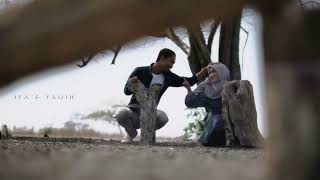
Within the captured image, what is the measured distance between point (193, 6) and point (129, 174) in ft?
2.25

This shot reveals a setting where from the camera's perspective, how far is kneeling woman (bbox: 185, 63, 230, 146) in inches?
198

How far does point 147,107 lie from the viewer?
5129 mm

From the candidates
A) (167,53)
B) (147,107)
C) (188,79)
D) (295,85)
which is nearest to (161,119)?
(147,107)

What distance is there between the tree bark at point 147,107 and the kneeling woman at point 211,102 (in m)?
0.28

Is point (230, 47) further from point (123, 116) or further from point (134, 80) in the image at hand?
point (134, 80)

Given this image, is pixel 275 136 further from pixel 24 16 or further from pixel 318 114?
pixel 24 16

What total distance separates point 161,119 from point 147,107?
23 cm

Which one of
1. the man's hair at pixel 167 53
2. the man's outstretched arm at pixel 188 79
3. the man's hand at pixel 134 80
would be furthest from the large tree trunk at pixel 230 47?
the man's hand at pixel 134 80

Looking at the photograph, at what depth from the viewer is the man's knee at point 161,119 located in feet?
17.3

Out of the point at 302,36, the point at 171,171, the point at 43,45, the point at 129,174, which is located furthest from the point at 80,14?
the point at 171,171

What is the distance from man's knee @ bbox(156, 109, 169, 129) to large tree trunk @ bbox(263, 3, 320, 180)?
177 inches

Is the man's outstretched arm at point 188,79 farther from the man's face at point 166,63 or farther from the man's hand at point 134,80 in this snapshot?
the man's hand at point 134,80

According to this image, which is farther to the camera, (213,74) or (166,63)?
(213,74)

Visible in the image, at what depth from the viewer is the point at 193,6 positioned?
649 mm
